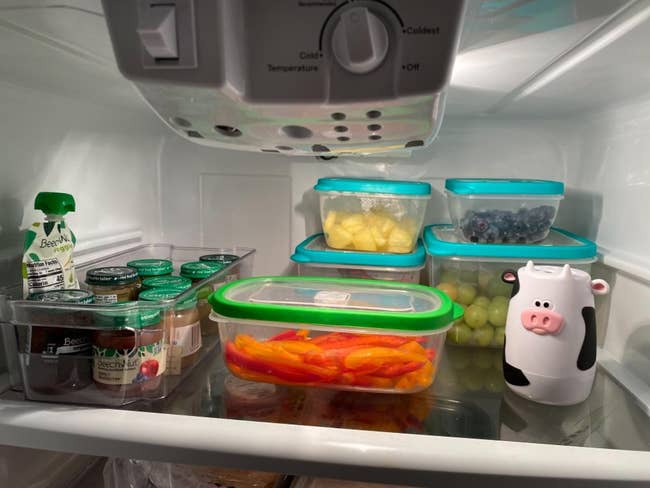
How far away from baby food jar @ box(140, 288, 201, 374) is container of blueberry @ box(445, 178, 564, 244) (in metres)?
0.53

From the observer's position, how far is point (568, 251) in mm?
806

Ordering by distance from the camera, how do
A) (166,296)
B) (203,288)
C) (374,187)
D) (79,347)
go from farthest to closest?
(374,187), (203,288), (166,296), (79,347)

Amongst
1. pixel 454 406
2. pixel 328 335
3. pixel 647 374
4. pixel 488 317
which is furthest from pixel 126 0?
pixel 647 374

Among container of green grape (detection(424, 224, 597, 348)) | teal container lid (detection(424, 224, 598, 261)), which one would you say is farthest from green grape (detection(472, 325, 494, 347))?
teal container lid (detection(424, 224, 598, 261))

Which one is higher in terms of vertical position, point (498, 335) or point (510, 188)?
point (510, 188)

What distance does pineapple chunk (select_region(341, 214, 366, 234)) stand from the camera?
3.07 ft

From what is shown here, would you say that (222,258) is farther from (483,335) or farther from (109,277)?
(483,335)

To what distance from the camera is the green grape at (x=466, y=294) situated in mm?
857

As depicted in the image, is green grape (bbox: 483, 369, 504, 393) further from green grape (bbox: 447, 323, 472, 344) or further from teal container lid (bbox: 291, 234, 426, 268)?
teal container lid (bbox: 291, 234, 426, 268)

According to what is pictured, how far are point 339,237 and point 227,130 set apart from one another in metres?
0.46

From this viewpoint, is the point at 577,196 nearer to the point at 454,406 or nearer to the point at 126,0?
the point at 454,406

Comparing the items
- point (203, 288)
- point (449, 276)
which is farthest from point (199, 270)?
point (449, 276)

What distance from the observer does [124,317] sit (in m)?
0.59

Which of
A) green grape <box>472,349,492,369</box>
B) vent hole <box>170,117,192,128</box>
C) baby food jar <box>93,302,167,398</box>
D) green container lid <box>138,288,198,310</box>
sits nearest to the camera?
vent hole <box>170,117,192,128</box>
